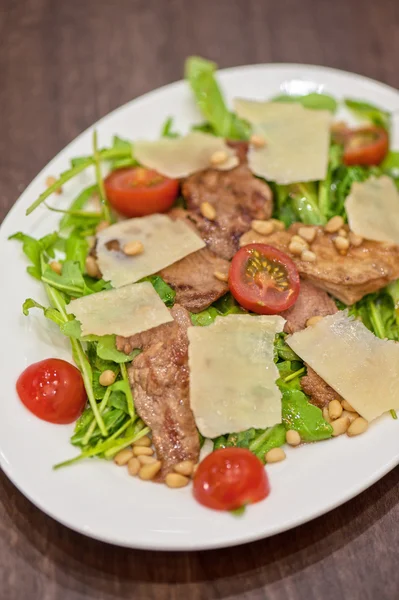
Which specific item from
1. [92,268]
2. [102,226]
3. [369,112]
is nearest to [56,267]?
[92,268]

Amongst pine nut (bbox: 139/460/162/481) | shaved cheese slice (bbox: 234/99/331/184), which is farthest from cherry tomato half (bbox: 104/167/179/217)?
pine nut (bbox: 139/460/162/481)

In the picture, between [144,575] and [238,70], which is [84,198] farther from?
[144,575]

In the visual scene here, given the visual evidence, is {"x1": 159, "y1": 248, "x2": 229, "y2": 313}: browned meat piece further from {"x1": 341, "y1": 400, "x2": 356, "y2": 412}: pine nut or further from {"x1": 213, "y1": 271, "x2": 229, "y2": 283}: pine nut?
{"x1": 341, "y1": 400, "x2": 356, "y2": 412}: pine nut

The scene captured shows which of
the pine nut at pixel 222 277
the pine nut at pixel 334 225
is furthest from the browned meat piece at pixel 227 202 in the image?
the pine nut at pixel 334 225

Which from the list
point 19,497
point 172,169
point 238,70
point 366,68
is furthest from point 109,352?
point 366,68

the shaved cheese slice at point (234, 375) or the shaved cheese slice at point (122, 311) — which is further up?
the shaved cheese slice at point (122, 311)

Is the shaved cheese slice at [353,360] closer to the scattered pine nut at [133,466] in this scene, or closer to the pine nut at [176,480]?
the pine nut at [176,480]
